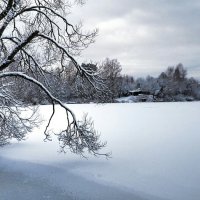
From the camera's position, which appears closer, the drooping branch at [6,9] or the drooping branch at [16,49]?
the drooping branch at [6,9]

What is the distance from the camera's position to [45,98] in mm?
12211

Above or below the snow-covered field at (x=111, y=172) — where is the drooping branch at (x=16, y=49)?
above

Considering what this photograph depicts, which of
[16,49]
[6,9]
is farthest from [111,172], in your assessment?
[6,9]

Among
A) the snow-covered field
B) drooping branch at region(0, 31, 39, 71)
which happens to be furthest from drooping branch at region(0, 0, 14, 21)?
the snow-covered field

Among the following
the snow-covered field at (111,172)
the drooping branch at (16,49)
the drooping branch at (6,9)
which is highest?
the drooping branch at (6,9)

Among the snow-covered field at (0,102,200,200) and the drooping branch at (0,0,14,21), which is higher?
the drooping branch at (0,0,14,21)

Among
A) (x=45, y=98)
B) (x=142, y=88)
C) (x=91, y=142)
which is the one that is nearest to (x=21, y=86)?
(x=45, y=98)

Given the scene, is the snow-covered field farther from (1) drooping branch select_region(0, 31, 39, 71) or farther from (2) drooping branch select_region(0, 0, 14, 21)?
(2) drooping branch select_region(0, 0, 14, 21)

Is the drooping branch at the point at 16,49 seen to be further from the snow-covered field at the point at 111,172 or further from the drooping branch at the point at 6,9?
the snow-covered field at the point at 111,172

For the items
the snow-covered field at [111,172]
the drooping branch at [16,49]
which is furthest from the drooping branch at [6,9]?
the snow-covered field at [111,172]

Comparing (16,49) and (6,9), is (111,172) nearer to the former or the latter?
(16,49)

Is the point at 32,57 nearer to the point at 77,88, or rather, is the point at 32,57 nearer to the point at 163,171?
the point at 77,88

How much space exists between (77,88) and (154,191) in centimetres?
391

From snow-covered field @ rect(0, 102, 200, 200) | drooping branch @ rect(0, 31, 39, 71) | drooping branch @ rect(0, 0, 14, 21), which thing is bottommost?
snow-covered field @ rect(0, 102, 200, 200)
